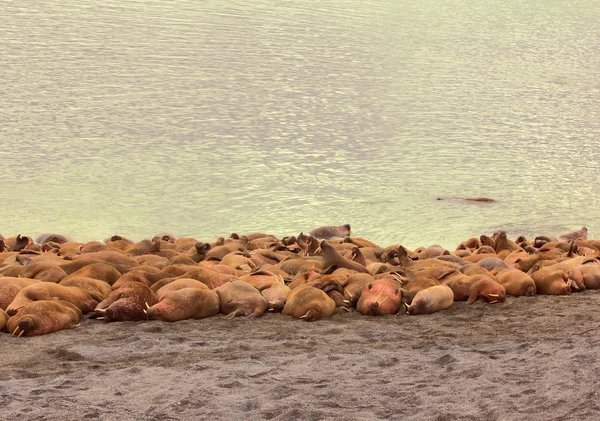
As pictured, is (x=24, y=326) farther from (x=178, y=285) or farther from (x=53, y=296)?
(x=178, y=285)

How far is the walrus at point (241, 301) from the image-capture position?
6.70 metres

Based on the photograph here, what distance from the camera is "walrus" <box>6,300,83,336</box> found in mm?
6168

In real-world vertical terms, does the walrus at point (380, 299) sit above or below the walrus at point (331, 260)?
below

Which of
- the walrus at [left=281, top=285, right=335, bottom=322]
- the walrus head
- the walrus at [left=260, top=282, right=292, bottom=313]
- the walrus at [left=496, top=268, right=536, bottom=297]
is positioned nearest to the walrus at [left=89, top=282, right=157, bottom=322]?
the walrus head

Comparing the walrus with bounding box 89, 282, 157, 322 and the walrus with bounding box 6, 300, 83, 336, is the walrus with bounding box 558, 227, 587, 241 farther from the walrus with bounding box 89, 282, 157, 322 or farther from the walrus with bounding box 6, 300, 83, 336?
the walrus with bounding box 6, 300, 83, 336

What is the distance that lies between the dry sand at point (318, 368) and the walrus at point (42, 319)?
7 cm

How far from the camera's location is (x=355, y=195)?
38.0 ft

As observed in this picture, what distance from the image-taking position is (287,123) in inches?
560

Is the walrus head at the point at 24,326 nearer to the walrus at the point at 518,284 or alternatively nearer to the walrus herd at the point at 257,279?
the walrus herd at the point at 257,279

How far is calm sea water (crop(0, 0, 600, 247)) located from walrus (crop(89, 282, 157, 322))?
3.43 meters

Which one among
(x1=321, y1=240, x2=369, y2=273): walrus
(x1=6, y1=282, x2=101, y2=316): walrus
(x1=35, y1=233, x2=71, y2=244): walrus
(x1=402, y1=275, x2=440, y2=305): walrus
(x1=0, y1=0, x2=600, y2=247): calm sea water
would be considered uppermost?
(x1=0, y1=0, x2=600, y2=247): calm sea water

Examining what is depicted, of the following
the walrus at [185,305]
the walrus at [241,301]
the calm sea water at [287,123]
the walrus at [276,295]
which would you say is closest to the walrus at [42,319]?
the walrus at [185,305]

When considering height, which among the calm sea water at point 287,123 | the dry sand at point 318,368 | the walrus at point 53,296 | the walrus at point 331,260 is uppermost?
the calm sea water at point 287,123

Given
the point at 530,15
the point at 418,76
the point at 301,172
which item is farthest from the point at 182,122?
the point at 530,15
